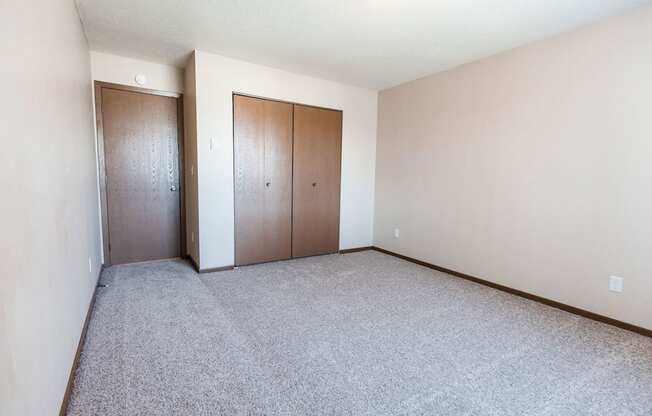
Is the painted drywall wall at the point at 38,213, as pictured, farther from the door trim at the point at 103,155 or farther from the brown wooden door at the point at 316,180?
the brown wooden door at the point at 316,180

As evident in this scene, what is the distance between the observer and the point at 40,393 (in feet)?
3.80

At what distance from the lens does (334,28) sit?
278 centimetres

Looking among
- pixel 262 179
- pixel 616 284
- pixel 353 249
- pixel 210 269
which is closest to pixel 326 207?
pixel 353 249

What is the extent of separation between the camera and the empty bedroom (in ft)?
5.17

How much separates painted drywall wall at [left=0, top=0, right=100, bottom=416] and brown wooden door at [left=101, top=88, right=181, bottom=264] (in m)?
1.55

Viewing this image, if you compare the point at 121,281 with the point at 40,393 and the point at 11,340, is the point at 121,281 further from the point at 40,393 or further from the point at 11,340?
the point at 11,340

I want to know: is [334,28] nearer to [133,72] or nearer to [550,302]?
[133,72]

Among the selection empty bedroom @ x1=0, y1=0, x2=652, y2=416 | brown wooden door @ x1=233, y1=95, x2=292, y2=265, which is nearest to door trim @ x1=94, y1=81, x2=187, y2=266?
empty bedroom @ x1=0, y1=0, x2=652, y2=416

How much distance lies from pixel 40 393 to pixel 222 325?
1280 mm

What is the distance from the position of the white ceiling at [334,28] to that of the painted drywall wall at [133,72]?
135mm

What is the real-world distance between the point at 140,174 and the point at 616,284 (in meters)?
4.80

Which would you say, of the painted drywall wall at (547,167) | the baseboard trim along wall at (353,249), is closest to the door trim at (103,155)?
the baseboard trim along wall at (353,249)

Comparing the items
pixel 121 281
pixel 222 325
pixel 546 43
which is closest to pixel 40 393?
pixel 222 325

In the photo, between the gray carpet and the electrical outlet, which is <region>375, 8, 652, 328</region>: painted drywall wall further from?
the gray carpet
